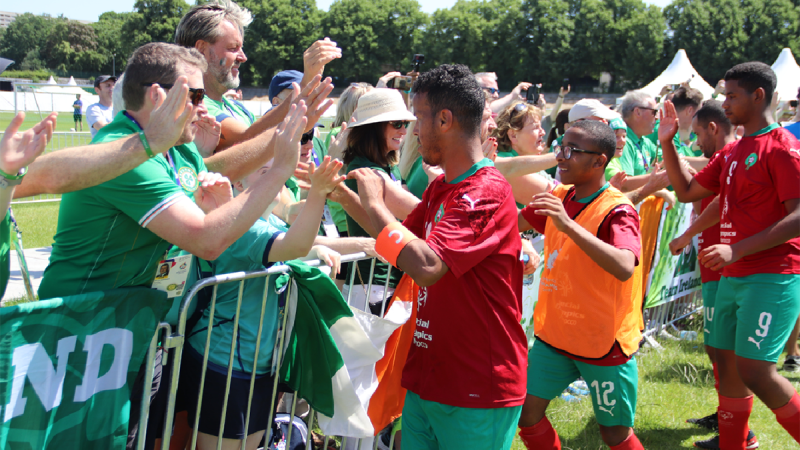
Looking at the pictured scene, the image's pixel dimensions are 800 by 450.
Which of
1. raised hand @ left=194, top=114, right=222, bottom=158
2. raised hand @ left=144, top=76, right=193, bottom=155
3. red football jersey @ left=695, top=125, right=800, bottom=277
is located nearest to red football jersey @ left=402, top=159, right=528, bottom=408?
raised hand @ left=144, top=76, right=193, bottom=155

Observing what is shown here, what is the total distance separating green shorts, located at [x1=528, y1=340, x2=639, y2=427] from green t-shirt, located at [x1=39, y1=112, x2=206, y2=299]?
2181mm

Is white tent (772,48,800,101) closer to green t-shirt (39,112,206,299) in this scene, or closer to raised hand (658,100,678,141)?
raised hand (658,100,678,141)

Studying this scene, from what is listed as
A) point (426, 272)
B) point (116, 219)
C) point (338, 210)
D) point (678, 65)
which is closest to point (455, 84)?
point (426, 272)

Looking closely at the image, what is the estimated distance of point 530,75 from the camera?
265 ft

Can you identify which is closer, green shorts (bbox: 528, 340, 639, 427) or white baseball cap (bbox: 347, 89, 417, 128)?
green shorts (bbox: 528, 340, 639, 427)

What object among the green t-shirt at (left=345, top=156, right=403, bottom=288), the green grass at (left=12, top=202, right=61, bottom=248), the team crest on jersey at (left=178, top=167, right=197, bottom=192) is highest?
the team crest on jersey at (left=178, top=167, right=197, bottom=192)

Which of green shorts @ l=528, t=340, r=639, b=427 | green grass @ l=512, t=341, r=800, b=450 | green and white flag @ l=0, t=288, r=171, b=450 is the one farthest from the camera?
green grass @ l=512, t=341, r=800, b=450

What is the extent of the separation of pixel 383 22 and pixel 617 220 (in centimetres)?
9660

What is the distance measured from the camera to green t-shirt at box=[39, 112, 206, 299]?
2.11m

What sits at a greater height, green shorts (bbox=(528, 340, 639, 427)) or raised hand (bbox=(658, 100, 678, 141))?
raised hand (bbox=(658, 100, 678, 141))

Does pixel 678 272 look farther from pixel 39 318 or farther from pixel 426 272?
Answer: pixel 39 318

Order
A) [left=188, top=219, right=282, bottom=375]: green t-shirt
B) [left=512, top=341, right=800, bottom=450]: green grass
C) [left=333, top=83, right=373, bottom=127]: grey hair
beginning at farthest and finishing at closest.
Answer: [left=333, top=83, right=373, bottom=127]: grey hair < [left=512, top=341, right=800, bottom=450]: green grass < [left=188, top=219, right=282, bottom=375]: green t-shirt

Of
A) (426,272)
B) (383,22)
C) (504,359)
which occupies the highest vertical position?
(383,22)

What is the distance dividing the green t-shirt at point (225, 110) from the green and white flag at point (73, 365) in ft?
4.76
